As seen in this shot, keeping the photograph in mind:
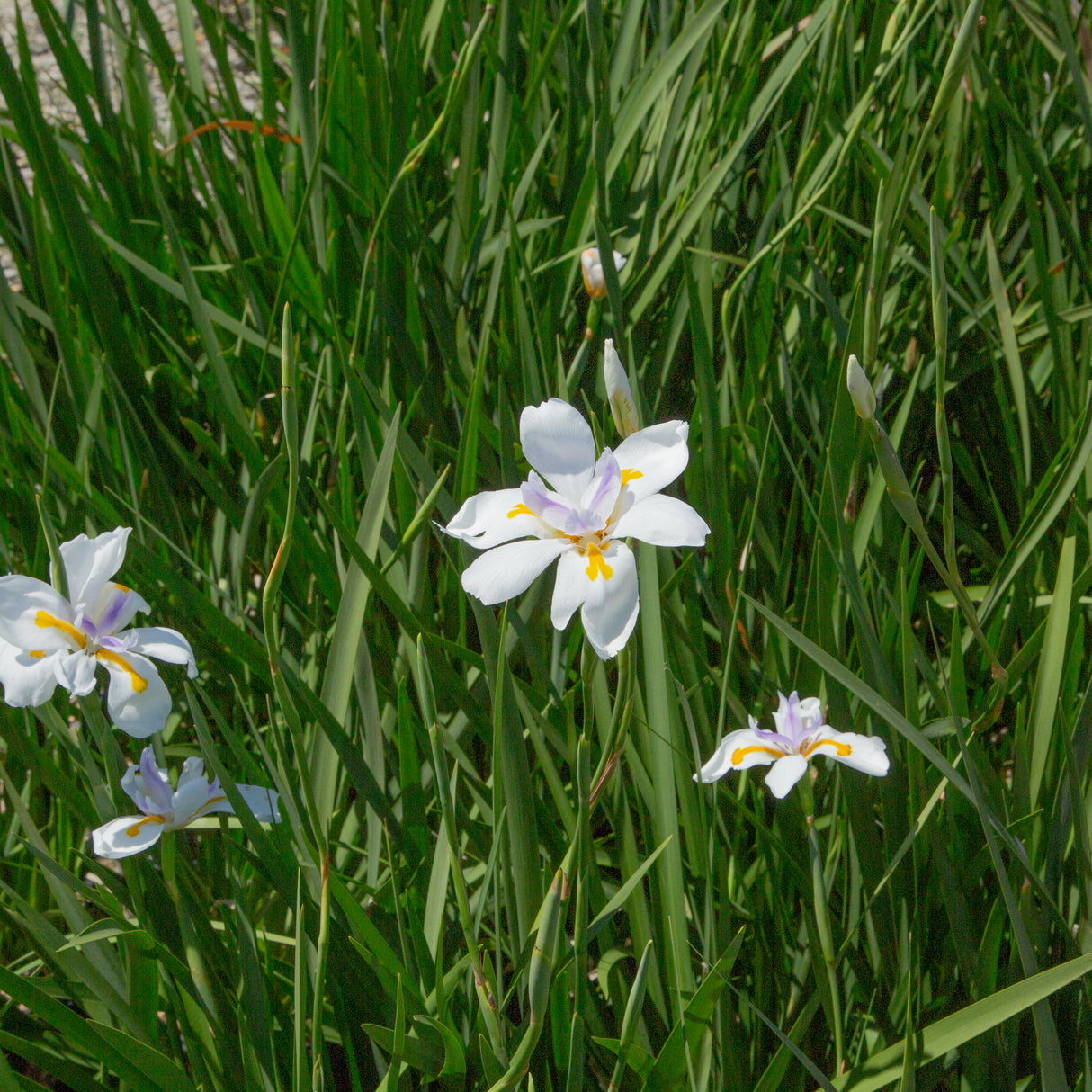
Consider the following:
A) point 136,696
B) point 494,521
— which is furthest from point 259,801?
point 494,521

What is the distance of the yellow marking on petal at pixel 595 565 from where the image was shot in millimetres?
483

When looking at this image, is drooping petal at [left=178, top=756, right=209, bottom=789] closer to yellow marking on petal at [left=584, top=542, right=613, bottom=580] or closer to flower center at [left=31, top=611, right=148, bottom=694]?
flower center at [left=31, top=611, right=148, bottom=694]

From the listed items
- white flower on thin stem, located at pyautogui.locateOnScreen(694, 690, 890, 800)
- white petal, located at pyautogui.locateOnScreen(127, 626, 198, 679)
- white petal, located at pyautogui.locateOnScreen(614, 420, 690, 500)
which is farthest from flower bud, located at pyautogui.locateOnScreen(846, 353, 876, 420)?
white petal, located at pyautogui.locateOnScreen(127, 626, 198, 679)

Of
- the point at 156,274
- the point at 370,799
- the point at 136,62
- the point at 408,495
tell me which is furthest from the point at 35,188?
the point at 370,799

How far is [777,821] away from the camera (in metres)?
0.74

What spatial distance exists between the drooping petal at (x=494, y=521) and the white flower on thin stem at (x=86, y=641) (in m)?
0.18

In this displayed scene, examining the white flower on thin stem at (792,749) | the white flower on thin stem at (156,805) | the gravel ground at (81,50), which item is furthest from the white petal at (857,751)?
the gravel ground at (81,50)

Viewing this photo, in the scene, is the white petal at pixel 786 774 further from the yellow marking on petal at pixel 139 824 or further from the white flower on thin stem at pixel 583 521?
the yellow marking on petal at pixel 139 824

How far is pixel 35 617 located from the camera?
0.54m

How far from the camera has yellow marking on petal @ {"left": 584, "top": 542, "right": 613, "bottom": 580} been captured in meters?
0.48

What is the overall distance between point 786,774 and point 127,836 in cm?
41

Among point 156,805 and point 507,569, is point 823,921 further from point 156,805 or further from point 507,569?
point 156,805

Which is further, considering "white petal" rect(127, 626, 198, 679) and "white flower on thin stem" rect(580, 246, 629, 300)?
"white flower on thin stem" rect(580, 246, 629, 300)

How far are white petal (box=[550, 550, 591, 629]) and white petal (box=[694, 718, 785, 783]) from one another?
0.58ft
